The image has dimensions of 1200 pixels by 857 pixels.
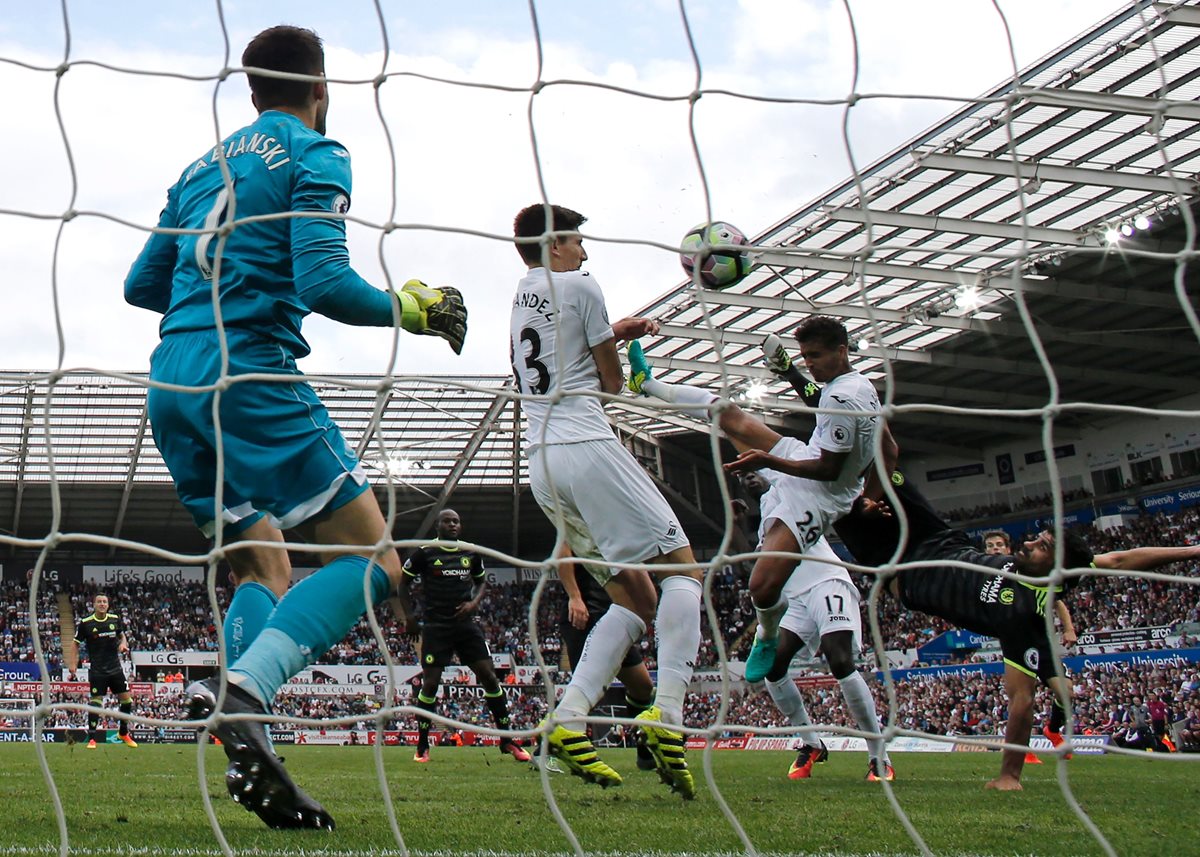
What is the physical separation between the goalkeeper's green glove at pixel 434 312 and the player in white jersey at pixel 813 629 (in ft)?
9.35

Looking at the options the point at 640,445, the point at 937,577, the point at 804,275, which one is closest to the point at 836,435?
the point at 937,577

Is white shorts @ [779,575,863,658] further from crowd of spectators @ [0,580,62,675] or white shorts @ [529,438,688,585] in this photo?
crowd of spectators @ [0,580,62,675]

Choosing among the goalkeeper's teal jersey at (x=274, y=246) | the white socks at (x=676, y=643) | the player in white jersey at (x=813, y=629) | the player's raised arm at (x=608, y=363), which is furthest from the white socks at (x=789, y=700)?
the goalkeeper's teal jersey at (x=274, y=246)

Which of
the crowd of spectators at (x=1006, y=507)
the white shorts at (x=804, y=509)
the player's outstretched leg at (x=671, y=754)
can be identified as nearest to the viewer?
the player's outstretched leg at (x=671, y=754)

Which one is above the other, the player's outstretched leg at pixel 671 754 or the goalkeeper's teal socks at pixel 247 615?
the goalkeeper's teal socks at pixel 247 615

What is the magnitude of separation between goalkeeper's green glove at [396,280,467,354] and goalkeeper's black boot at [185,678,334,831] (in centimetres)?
100

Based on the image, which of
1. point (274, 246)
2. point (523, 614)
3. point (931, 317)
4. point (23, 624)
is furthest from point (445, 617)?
point (523, 614)

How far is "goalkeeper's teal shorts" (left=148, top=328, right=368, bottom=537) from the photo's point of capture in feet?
9.36

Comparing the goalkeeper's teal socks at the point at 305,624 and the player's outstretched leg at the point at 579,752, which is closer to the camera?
the goalkeeper's teal socks at the point at 305,624

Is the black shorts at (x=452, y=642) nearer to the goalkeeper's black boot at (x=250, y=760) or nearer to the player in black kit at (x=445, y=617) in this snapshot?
the player in black kit at (x=445, y=617)

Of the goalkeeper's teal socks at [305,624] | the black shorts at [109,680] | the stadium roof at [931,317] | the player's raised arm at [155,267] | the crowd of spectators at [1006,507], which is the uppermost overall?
the stadium roof at [931,317]

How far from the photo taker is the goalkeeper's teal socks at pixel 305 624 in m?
2.62

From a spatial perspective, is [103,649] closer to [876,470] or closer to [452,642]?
[452,642]

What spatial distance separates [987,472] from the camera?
34344 mm
